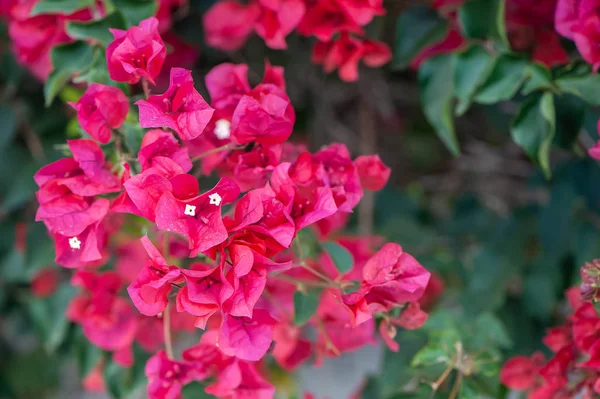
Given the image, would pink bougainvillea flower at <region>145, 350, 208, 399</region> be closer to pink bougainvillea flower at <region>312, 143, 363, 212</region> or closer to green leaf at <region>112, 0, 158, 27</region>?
pink bougainvillea flower at <region>312, 143, 363, 212</region>

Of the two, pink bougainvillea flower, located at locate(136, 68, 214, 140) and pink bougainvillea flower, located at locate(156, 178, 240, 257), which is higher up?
pink bougainvillea flower, located at locate(136, 68, 214, 140)

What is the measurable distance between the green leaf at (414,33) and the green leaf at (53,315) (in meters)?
0.74

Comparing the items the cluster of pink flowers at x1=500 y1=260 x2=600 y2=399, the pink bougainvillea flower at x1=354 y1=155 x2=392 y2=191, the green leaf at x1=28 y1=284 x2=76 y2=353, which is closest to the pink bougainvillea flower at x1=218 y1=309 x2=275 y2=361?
the pink bougainvillea flower at x1=354 y1=155 x2=392 y2=191

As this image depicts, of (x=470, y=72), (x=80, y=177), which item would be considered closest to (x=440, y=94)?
(x=470, y=72)

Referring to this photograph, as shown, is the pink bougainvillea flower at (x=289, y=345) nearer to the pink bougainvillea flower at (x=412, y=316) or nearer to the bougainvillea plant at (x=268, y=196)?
the bougainvillea plant at (x=268, y=196)

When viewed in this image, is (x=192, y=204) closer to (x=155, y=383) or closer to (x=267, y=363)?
(x=155, y=383)

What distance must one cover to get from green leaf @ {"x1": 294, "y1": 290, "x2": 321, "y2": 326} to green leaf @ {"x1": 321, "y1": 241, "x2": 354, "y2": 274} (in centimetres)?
5

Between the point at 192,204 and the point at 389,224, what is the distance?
0.69m

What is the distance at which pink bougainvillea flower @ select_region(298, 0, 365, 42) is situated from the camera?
2.70 ft

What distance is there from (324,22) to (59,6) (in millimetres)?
368

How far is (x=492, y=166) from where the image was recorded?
51.6 inches

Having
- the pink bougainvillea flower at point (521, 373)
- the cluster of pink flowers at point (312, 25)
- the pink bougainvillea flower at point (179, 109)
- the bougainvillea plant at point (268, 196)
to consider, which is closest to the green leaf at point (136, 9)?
the bougainvillea plant at point (268, 196)

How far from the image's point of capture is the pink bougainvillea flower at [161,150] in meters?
0.60

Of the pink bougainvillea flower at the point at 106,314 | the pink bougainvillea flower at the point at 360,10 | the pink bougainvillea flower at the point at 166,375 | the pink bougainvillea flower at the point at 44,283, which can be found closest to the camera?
the pink bougainvillea flower at the point at 166,375
